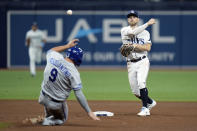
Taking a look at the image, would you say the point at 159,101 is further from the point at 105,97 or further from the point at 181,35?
the point at 181,35

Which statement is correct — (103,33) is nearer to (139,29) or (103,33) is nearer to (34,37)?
(34,37)

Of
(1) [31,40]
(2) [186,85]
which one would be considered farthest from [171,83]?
(1) [31,40]

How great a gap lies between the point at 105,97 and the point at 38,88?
3.05 meters

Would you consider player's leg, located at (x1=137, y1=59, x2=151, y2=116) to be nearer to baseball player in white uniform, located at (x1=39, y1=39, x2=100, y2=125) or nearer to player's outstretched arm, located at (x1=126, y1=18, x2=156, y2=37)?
player's outstretched arm, located at (x1=126, y1=18, x2=156, y2=37)

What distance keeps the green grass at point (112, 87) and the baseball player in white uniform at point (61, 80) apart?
5149 millimetres

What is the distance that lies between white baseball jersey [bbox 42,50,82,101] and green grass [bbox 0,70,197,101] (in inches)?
206

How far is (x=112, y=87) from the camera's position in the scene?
16.6 metres

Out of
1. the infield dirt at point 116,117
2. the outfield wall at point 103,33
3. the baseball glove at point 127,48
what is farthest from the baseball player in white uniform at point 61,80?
the outfield wall at point 103,33

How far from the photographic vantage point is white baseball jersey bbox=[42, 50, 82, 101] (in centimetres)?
813

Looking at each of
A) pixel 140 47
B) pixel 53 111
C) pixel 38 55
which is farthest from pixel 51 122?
pixel 38 55

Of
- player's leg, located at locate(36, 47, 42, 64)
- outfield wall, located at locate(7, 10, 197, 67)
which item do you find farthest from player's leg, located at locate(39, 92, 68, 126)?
outfield wall, located at locate(7, 10, 197, 67)

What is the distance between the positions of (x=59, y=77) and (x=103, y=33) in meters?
17.0

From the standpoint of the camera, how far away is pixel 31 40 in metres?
20.7

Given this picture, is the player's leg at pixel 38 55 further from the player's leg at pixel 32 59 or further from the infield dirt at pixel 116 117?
the infield dirt at pixel 116 117
